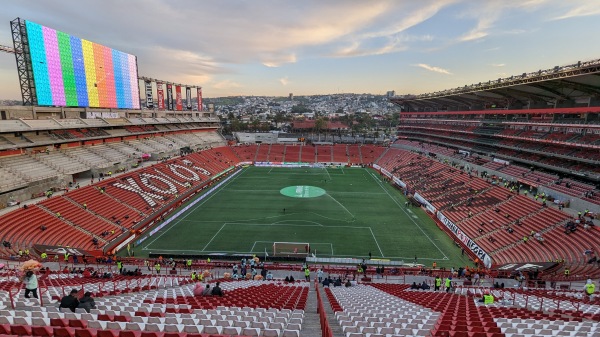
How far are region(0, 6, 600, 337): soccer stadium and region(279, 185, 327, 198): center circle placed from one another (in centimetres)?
35

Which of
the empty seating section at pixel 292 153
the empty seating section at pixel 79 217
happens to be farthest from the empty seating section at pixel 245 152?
the empty seating section at pixel 79 217

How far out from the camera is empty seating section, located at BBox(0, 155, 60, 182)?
1275 inches

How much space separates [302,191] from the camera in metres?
51.9

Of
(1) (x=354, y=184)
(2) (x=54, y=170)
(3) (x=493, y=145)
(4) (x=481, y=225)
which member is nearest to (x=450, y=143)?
(3) (x=493, y=145)

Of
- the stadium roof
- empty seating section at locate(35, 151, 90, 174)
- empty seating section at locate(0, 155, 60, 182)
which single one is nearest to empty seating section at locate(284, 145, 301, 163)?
the stadium roof

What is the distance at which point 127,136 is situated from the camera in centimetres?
5609

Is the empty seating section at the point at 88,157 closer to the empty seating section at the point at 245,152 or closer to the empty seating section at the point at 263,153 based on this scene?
the empty seating section at the point at 245,152

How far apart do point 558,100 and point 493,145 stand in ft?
38.0

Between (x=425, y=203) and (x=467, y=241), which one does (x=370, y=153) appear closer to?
(x=425, y=203)

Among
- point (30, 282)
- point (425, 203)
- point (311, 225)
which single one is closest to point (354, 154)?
point (425, 203)

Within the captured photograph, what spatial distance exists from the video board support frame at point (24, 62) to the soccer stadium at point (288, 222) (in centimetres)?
15

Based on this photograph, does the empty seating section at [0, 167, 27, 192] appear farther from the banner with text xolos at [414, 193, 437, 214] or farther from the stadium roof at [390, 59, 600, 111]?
the stadium roof at [390, 59, 600, 111]

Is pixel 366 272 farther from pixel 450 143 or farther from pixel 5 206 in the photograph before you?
pixel 450 143

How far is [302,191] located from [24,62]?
3882cm
